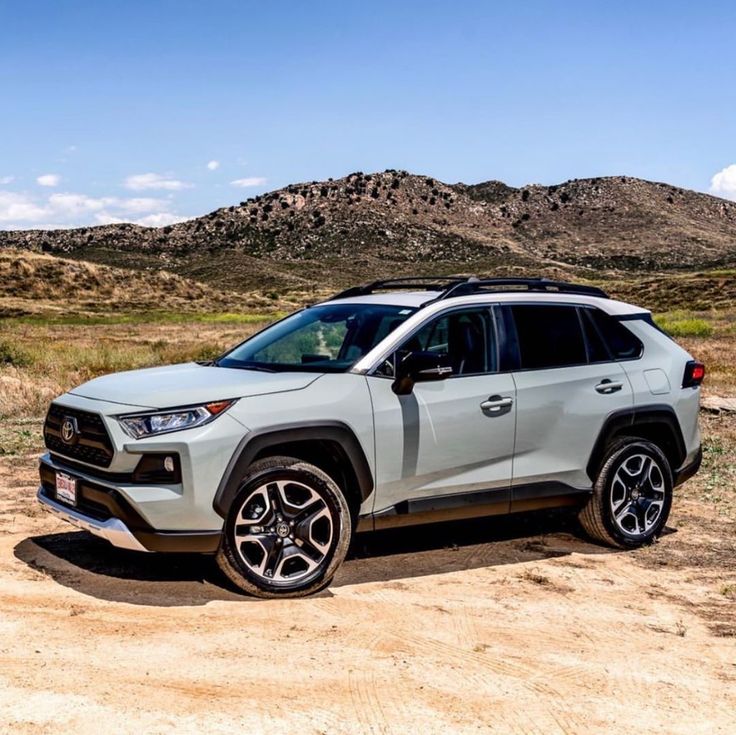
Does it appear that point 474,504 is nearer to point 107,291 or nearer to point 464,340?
point 464,340

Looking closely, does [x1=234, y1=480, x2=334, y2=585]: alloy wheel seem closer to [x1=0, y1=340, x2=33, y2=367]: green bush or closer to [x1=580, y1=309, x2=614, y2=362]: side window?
[x1=580, y1=309, x2=614, y2=362]: side window

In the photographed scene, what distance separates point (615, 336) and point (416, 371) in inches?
81.9

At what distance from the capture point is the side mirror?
6.33 metres

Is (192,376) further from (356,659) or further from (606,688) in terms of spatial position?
(606,688)

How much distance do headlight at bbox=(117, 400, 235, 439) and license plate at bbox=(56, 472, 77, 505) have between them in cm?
57

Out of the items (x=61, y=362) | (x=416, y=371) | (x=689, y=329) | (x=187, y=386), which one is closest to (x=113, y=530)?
(x=187, y=386)

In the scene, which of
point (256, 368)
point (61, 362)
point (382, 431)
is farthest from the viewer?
point (61, 362)

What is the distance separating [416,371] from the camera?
6352 mm

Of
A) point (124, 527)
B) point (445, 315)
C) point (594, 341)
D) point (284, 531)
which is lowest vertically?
point (284, 531)

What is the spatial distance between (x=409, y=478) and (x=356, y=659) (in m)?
1.48

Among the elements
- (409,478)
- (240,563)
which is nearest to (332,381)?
(409,478)

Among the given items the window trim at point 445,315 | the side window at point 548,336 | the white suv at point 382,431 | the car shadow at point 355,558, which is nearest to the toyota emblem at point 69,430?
the white suv at point 382,431

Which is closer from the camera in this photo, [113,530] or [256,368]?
[113,530]

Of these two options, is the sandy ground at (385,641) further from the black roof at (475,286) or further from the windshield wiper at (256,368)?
the black roof at (475,286)
